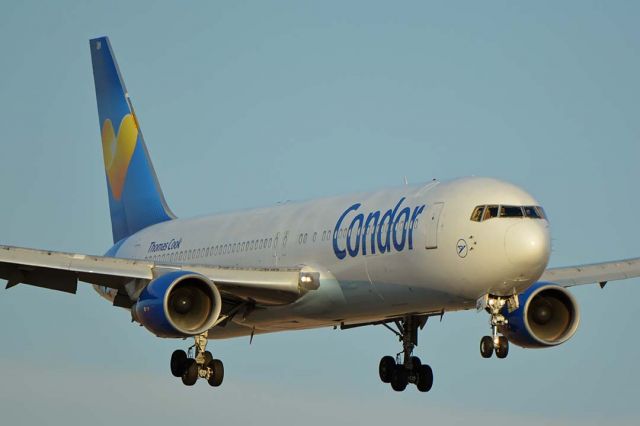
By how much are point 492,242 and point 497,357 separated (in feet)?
10.4

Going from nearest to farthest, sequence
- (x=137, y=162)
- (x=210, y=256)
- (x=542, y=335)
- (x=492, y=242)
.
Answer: (x=492, y=242) < (x=542, y=335) < (x=210, y=256) < (x=137, y=162)

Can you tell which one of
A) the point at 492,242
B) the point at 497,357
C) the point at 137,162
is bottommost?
the point at 497,357

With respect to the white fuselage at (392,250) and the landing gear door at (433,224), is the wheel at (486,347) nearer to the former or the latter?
the white fuselage at (392,250)

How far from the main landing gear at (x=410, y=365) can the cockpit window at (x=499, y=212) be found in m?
7.61

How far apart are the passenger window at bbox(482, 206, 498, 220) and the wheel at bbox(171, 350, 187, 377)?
37.4 ft

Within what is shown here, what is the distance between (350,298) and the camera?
140ft

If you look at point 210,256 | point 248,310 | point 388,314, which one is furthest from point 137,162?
point 388,314

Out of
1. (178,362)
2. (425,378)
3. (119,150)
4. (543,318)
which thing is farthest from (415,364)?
(119,150)

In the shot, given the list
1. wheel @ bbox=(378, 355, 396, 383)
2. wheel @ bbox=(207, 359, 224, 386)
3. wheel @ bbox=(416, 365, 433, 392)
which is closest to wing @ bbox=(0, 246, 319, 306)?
wheel @ bbox=(207, 359, 224, 386)

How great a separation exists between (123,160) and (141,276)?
17.6 m

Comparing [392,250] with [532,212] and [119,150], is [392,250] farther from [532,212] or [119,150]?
[119,150]

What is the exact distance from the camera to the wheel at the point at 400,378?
46844mm

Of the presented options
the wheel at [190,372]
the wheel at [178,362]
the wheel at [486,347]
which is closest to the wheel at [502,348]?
the wheel at [486,347]

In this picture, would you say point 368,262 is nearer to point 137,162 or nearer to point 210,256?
point 210,256
